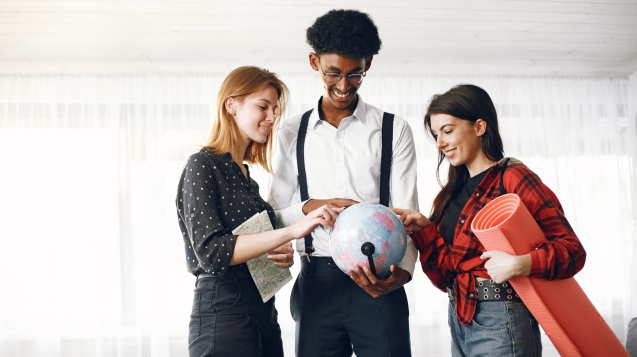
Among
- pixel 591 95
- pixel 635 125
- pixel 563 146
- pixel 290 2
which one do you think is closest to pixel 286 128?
pixel 290 2

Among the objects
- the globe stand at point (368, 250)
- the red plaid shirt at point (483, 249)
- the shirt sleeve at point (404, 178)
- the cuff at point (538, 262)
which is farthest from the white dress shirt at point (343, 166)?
the cuff at point (538, 262)

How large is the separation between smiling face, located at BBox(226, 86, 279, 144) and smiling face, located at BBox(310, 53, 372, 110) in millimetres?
232

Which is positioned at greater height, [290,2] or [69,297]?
[290,2]

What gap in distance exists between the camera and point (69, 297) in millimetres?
4016

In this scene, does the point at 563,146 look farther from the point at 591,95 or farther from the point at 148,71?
the point at 148,71

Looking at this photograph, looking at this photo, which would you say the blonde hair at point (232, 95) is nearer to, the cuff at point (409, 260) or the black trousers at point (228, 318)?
the black trousers at point (228, 318)

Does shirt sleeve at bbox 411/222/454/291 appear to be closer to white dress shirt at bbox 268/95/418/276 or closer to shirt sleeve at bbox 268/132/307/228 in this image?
white dress shirt at bbox 268/95/418/276

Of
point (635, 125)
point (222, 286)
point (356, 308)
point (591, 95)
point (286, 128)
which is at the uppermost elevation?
point (591, 95)

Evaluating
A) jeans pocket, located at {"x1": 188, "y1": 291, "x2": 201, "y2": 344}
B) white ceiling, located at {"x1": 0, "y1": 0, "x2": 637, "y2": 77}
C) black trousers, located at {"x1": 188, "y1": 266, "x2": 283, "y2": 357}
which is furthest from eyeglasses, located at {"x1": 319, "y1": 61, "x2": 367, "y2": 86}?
white ceiling, located at {"x1": 0, "y1": 0, "x2": 637, "y2": 77}

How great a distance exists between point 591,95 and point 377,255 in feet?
13.8

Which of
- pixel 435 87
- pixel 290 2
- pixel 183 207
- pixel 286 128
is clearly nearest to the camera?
pixel 183 207

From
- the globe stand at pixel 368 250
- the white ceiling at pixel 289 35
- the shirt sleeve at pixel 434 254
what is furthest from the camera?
the white ceiling at pixel 289 35

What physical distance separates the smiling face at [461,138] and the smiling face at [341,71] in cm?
39

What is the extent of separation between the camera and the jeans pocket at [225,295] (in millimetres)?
1500
